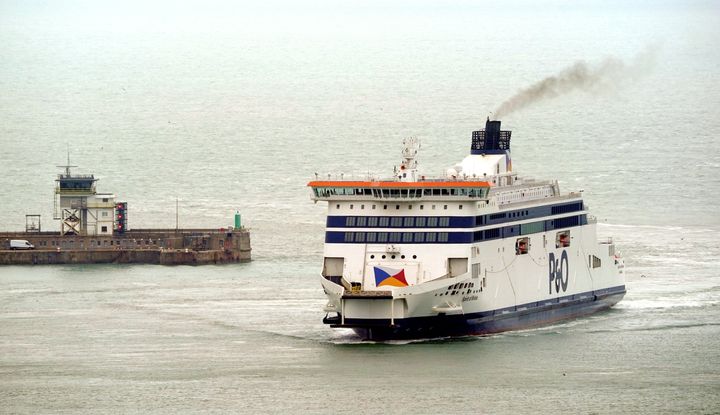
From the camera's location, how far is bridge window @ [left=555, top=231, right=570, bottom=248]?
82188mm

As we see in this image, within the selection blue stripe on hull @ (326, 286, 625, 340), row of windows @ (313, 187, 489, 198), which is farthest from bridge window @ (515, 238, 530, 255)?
row of windows @ (313, 187, 489, 198)

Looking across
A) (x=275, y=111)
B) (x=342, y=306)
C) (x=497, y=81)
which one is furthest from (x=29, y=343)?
(x=497, y=81)

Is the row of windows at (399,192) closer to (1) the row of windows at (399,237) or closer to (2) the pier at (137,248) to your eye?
(1) the row of windows at (399,237)

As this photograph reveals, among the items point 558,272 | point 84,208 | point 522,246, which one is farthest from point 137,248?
point 522,246

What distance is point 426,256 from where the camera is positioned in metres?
74.1

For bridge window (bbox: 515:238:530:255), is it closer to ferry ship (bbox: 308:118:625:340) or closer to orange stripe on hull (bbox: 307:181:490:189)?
ferry ship (bbox: 308:118:625:340)

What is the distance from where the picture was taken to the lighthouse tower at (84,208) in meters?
101

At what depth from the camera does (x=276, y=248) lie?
9862 cm

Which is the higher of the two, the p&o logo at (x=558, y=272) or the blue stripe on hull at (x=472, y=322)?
the p&o logo at (x=558, y=272)

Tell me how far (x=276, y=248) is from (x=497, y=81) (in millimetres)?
102859

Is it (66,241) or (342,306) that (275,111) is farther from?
(342,306)

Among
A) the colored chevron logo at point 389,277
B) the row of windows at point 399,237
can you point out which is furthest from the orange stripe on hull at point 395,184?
the colored chevron logo at point 389,277

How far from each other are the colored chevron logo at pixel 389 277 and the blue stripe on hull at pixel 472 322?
4.43ft

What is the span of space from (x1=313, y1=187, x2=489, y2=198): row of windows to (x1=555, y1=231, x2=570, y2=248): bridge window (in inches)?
306
